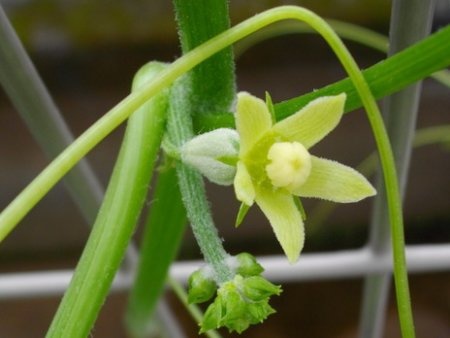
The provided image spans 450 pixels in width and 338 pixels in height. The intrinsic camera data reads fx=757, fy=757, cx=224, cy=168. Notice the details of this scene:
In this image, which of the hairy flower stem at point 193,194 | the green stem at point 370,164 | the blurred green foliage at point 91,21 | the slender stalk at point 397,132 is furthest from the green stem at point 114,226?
the blurred green foliage at point 91,21

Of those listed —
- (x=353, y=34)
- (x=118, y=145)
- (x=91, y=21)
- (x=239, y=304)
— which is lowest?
(x=239, y=304)

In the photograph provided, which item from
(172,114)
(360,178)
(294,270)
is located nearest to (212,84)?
(172,114)

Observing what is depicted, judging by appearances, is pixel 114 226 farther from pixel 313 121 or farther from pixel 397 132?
pixel 397 132

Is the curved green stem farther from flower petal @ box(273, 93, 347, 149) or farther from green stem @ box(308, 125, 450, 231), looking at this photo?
flower petal @ box(273, 93, 347, 149)

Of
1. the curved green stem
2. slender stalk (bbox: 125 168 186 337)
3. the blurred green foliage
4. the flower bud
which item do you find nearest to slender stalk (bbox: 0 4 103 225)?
slender stalk (bbox: 125 168 186 337)

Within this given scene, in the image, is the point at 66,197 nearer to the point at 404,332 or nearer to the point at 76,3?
the point at 76,3

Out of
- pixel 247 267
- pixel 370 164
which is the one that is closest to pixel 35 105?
pixel 247 267
